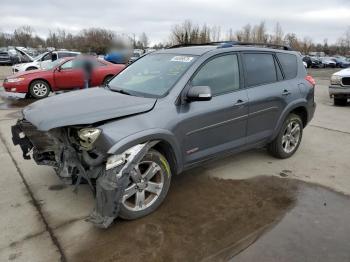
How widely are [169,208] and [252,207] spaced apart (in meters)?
0.94

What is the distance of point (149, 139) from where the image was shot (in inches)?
138

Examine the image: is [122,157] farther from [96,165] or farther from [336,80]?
[336,80]

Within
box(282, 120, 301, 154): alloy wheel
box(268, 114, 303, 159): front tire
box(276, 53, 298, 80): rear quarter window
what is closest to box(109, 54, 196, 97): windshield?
box(276, 53, 298, 80): rear quarter window

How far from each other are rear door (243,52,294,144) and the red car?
734 centimetres

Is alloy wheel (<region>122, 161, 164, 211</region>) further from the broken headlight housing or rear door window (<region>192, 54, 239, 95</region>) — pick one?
rear door window (<region>192, 54, 239, 95</region>)

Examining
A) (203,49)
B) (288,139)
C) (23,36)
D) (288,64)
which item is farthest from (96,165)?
(23,36)

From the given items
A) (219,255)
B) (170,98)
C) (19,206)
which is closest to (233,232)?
(219,255)

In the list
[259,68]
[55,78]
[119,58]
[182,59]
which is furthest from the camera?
[119,58]

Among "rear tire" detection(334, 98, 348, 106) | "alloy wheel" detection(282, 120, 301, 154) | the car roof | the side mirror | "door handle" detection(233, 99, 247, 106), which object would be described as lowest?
"rear tire" detection(334, 98, 348, 106)

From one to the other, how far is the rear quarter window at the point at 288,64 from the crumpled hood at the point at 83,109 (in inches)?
99.4

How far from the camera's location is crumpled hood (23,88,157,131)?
3.31 metres

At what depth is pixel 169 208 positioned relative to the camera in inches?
154

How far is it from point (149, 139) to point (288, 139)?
292 centimetres

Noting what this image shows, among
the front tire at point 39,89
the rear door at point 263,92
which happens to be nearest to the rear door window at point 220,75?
the rear door at point 263,92
